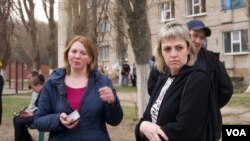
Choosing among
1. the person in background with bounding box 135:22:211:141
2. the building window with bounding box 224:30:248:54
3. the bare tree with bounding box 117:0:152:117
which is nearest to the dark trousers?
the bare tree with bounding box 117:0:152:117

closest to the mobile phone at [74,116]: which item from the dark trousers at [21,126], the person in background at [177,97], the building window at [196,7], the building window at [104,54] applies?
the person in background at [177,97]

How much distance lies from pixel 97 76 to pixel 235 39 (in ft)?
71.7

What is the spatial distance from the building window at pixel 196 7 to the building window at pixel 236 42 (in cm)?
247

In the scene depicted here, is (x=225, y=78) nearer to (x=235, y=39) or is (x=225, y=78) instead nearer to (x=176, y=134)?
(x=176, y=134)

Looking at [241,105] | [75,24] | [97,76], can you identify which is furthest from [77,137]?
[75,24]

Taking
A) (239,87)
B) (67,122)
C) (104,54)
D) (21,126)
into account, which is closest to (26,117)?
(21,126)

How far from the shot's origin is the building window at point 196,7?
2638cm

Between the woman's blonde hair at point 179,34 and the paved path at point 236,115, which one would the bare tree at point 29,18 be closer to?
the paved path at point 236,115

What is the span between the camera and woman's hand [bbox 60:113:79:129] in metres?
3.21

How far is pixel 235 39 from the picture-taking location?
958 inches

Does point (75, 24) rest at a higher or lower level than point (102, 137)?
higher

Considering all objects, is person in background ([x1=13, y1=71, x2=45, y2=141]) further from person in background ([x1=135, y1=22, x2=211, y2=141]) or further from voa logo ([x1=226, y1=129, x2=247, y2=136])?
person in background ([x1=135, y1=22, x2=211, y2=141])

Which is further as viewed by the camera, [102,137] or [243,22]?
[243,22]

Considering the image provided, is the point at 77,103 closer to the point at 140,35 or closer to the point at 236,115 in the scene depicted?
the point at 140,35
